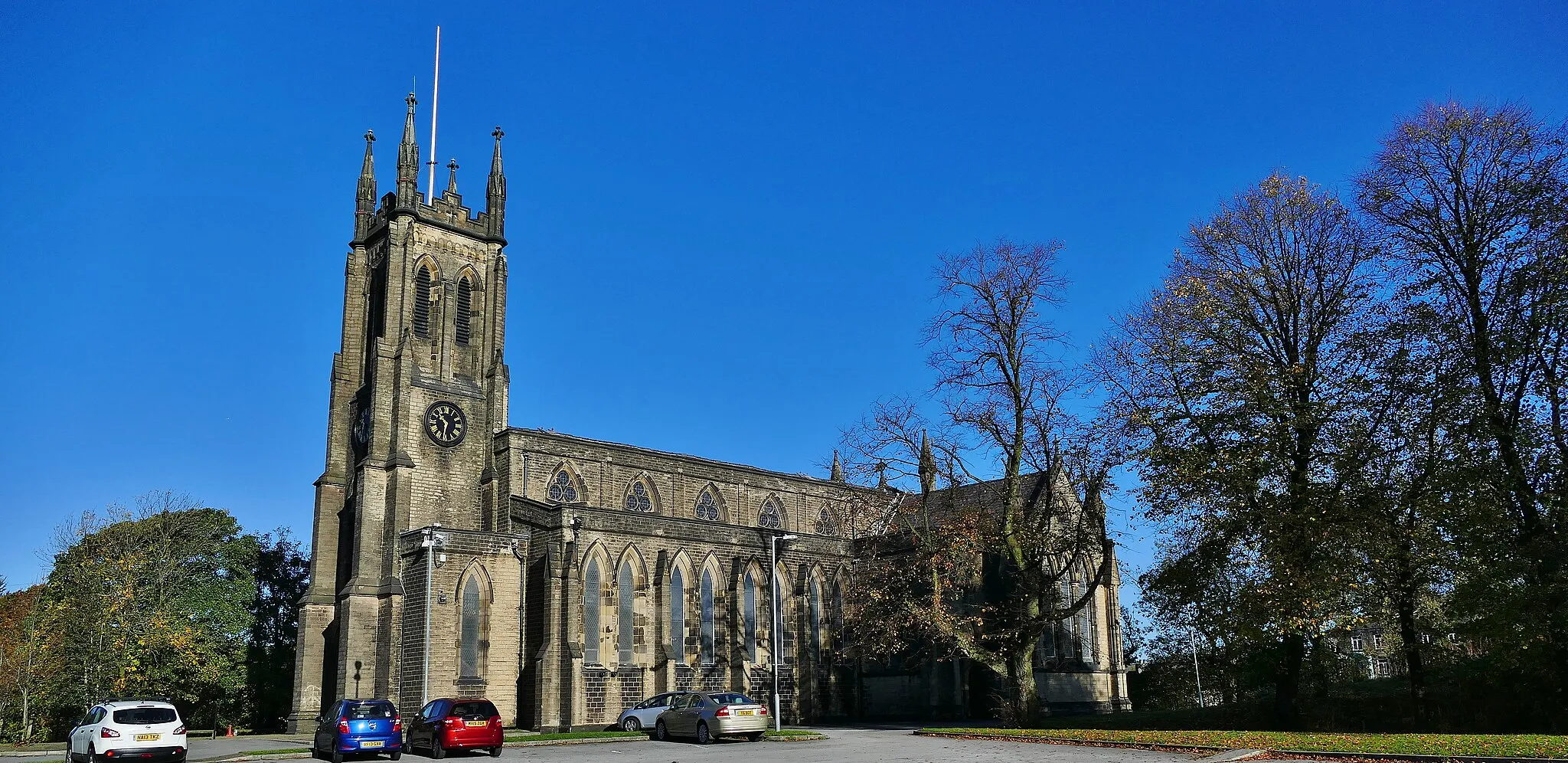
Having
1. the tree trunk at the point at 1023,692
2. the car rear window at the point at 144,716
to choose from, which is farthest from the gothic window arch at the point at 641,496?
the car rear window at the point at 144,716

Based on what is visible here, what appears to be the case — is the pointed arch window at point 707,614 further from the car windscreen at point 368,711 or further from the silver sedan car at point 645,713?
the car windscreen at point 368,711

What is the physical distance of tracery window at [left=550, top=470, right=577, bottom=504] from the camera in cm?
5081

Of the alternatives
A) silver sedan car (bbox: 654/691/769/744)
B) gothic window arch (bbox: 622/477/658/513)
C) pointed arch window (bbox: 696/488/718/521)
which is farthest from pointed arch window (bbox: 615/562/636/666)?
pointed arch window (bbox: 696/488/718/521)

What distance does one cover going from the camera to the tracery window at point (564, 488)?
167 feet

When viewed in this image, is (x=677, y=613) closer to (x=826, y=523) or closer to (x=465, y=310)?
(x=826, y=523)

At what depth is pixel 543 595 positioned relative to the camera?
139 feet

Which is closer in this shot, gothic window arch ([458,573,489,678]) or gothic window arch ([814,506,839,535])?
gothic window arch ([458,573,489,678])

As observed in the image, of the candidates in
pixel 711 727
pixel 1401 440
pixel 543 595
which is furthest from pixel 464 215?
pixel 1401 440

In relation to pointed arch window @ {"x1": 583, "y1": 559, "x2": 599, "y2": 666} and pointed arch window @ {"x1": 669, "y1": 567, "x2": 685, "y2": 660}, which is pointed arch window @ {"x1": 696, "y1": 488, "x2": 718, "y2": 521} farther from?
pointed arch window @ {"x1": 583, "y1": 559, "x2": 599, "y2": 666}

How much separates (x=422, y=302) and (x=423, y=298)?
0.21 m

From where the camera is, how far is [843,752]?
85.6 feet

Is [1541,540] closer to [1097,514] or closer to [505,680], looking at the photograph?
[1097,514]

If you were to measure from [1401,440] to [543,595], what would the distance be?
28480 millimetres

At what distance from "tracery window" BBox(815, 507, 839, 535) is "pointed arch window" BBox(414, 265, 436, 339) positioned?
2279 cm
